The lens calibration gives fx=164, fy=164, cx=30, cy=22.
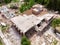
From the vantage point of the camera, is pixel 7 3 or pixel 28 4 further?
pixel 7 3

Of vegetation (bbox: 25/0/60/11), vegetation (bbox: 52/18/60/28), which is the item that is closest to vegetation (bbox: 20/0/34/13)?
vegetation (bbox: 25/0/60/11)

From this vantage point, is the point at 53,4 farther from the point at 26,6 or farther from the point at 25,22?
the point at 25,22

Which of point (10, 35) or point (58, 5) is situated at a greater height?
point (58, 5)

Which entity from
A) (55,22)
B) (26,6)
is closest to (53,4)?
(26,6)

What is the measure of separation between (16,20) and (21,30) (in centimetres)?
190

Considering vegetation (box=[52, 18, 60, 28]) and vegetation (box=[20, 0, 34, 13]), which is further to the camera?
vegetation (box=[20, 0, 34, 13])

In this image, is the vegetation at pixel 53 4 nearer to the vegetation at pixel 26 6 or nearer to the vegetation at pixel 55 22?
the vegetation at pixel 26 6

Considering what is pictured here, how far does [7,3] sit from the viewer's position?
27.1 meters

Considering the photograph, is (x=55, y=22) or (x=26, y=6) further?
(x=26, y=6)

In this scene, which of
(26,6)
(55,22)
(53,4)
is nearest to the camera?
(55,22)

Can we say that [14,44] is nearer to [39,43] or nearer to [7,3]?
[39,43]

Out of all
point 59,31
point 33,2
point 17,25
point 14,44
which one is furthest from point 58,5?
point 14,44

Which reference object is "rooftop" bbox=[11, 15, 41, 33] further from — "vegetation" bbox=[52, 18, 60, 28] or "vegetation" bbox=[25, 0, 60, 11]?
"vegetation" bbox=[25, 0, 60, 11]

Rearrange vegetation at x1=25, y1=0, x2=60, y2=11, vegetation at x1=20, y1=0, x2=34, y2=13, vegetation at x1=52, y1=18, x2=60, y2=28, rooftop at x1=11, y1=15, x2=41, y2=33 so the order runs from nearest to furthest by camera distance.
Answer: rooftop at x1=11, y1=15, x2=41, y2=33, vegetation at x1=52, y1=18, x2=60, y2=28, vegetation at x1=25, y1=0, x2=60, y2=11, vegetation at x1=20, y1=0, x2=34, y2=13
